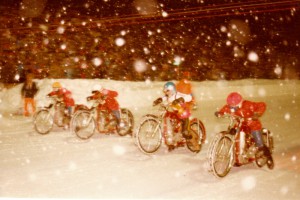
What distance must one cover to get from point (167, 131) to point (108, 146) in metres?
1.82

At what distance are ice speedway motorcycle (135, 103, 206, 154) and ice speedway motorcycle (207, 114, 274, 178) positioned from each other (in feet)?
4.27

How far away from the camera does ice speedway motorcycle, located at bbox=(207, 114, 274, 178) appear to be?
19.9 ft

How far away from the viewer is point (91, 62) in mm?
22047

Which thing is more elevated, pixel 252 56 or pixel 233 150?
pixel 252 56

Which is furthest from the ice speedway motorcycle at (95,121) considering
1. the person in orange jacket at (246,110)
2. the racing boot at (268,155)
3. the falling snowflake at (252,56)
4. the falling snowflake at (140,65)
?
the falling snowflake at (252,56)

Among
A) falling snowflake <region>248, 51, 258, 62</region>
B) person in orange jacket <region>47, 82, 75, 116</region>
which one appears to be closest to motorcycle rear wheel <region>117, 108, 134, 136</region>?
person in orange jacket <region>47, 82, 75, 116</region>

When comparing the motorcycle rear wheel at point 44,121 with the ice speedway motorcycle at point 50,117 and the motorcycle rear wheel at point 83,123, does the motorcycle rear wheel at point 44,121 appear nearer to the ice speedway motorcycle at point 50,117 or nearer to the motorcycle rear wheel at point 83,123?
the ice speedway motorcycle at point 50,117

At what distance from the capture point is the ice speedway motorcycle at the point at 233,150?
19.9 feet

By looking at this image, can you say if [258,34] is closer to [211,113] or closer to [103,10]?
[103,10]

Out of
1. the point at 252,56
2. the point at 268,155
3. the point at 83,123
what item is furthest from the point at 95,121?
the point at 252,56

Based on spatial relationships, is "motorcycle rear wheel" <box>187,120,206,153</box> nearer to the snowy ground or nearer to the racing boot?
the snowy ground

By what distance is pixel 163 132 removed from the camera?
7.77m

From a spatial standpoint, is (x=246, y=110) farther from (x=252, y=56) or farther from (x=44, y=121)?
(x=252, y=56)

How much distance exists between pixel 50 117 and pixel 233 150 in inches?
236
